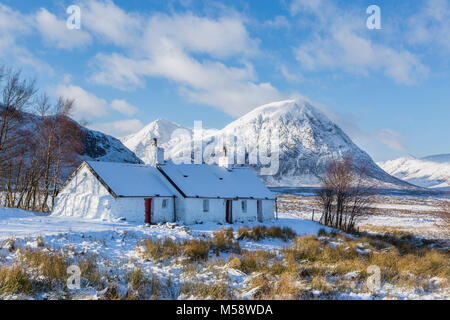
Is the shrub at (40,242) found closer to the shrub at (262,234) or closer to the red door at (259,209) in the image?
the shrub at (262,234)

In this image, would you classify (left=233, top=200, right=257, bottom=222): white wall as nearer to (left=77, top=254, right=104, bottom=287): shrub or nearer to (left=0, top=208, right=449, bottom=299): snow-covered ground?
(left=0, top=208, right=449, bottom=299): snow-covered ground

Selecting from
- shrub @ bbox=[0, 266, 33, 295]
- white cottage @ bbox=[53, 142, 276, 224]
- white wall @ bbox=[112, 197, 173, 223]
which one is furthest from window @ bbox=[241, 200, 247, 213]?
shrub @ bbox=[0, 266, 33, 295]

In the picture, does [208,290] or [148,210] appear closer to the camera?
[208,290]

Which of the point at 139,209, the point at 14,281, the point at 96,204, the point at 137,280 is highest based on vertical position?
the point at 96,204

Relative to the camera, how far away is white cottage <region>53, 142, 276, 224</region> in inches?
1051

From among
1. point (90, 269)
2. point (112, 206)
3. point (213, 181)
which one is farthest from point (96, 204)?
point (90, 269)

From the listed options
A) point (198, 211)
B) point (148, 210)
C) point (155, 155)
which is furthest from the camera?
point (155, 155)

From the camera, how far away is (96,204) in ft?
87.5

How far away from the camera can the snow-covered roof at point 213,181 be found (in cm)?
3103

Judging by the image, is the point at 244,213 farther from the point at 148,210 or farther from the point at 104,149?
the point at 104,149

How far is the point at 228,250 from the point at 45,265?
8.18 meters

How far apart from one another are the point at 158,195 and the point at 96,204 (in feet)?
15.4

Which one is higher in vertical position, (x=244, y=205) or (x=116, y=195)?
(x=116, y=195)
